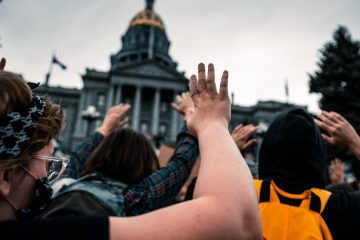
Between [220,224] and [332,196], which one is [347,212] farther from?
[220,224]

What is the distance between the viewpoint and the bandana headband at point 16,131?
1.03m

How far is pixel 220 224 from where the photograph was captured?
3.07 feet

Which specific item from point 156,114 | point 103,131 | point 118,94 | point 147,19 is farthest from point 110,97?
point 103,131

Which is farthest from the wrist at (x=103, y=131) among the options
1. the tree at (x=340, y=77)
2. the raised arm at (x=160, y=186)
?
the tree at (x=340, y=77)

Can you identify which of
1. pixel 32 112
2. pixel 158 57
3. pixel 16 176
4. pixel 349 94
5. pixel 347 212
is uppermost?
pixel 158 57

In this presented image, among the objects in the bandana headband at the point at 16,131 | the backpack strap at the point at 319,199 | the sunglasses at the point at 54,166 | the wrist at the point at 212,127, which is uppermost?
the wrist at the point at 212,127

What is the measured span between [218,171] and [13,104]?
0.75 metres

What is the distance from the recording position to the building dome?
58438 mm

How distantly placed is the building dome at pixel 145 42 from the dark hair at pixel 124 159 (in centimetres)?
5524

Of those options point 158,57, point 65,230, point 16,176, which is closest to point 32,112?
point 16,176

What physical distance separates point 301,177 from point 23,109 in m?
1.66

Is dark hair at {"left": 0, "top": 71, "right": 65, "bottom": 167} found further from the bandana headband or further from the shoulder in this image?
the shoulder

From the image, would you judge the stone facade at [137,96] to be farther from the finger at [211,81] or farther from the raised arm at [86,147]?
the finger at [211,81]

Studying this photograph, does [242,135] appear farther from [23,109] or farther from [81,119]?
[81,119]
